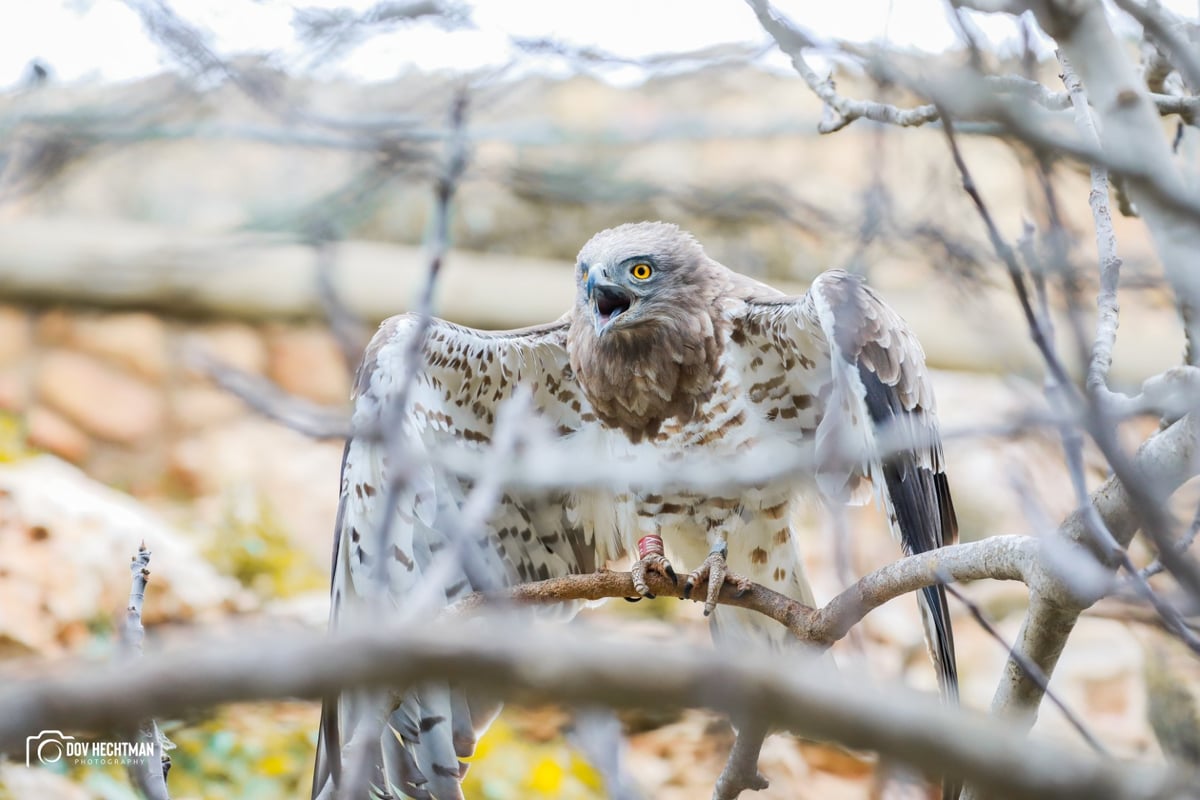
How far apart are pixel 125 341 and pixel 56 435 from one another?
2.84ft

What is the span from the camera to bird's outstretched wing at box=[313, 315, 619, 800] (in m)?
3.89

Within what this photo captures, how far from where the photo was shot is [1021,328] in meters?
8.85

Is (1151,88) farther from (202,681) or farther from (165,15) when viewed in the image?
(202,681)

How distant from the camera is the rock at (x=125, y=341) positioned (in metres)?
7.91

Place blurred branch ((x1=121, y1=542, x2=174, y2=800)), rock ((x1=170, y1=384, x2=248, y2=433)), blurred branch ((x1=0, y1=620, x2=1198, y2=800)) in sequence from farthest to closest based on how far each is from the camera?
rock ((x1=170, y1=384, x2=248, y2=433))
blurred branch ((x1=121, y1=542, x2=174, y2=800))
blurred branch ((x1=0, y1=620, x2=1198, y2=800))

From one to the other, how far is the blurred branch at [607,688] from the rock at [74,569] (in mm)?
5546

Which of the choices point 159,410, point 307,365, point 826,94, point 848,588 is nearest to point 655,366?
point 826,94

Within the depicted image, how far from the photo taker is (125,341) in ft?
26.2

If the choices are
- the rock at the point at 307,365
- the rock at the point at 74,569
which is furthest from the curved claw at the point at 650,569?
the rock at the point at 307,365

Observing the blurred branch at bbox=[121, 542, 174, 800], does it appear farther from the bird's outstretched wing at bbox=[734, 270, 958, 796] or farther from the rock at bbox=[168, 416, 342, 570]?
the rock at bbox=[168, 416, 342, 570]

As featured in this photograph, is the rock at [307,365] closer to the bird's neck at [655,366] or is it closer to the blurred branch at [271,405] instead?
the bird's neck at [655,366]

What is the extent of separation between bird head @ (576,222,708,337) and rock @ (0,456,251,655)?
11.0ft

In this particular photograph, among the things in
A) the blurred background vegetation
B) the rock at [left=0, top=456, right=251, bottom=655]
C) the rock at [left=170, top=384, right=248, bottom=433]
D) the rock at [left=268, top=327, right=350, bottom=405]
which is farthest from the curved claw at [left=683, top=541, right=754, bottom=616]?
the rock at [left=170, top=384, right=248, bottom=433]

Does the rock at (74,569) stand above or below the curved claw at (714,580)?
below
